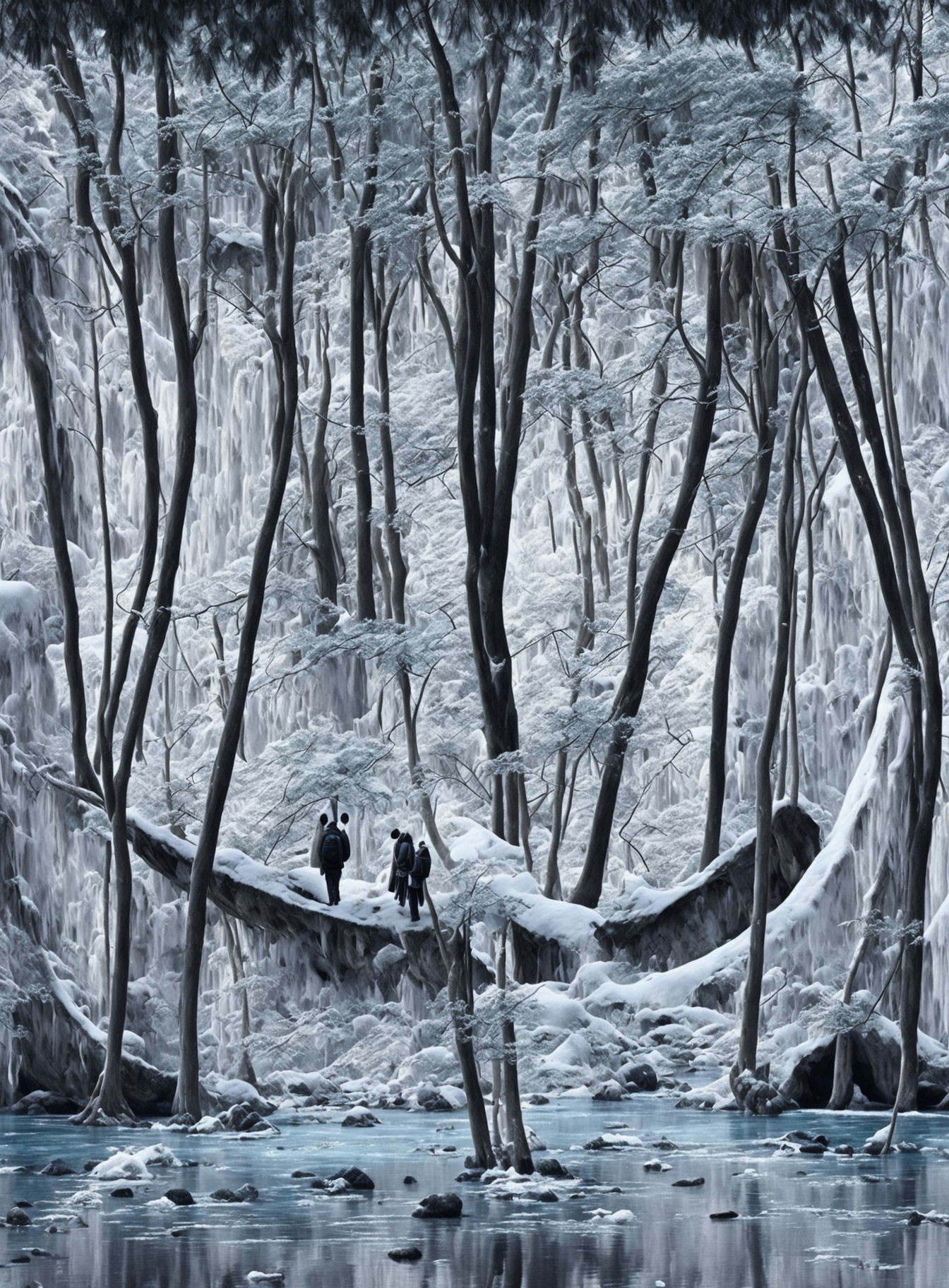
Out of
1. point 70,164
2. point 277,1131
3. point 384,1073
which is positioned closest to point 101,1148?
point 277,1131

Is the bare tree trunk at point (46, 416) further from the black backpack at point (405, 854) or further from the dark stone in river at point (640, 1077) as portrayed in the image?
the dark stone in river at point (640, 1077)

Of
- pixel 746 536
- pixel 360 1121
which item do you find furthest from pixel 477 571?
pixel 360 1121

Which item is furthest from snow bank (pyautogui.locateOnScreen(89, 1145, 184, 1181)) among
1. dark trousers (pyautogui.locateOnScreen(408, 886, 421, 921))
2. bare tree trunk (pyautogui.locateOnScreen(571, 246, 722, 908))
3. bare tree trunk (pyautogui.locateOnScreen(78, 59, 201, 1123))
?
bare tree trunk (pyautogui.locateOnScreen(571, 246, 722, 908))

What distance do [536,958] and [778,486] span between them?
7.36 m

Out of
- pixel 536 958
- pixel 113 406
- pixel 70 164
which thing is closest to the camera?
pixel 70 164

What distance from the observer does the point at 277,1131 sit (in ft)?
53.1

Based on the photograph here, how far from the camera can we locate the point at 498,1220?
32.3 ft

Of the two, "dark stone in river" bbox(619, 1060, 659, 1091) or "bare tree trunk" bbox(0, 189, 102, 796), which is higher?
"bare tree trunk" bbox(0, 189, 102, 796)

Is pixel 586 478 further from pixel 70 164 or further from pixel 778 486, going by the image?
pixel 70 164

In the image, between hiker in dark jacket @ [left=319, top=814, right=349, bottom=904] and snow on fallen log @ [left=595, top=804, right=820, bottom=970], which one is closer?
hiker in dark jacket @ [left=319, top=814, right=349, bottom=904]

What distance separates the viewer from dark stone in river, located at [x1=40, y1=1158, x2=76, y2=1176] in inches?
497

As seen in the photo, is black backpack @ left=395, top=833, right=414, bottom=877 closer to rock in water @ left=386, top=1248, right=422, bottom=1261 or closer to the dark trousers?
the dark trousers

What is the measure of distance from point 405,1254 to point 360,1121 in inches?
333

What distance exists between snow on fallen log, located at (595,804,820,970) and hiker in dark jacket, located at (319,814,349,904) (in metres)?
2.85
